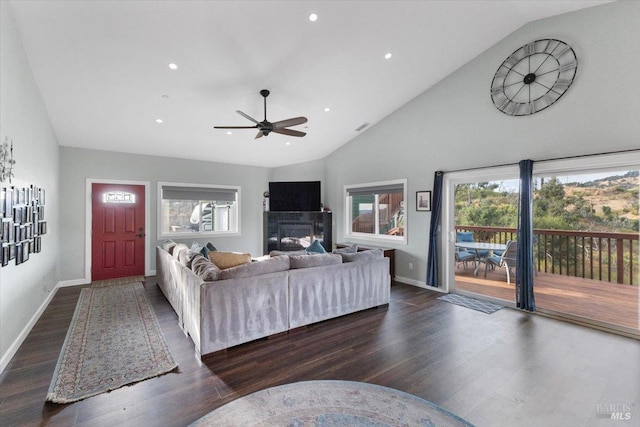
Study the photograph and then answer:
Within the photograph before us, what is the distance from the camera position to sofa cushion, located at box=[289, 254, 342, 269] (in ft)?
11.3

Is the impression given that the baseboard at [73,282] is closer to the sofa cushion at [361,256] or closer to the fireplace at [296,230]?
the fireplace at [296,230]

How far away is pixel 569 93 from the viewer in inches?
140

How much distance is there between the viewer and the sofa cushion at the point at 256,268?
290cm

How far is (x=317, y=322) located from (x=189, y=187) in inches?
188

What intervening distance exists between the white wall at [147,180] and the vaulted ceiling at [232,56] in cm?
38

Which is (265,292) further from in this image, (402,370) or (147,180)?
(147,180)

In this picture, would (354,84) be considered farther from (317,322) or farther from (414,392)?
(414,392)

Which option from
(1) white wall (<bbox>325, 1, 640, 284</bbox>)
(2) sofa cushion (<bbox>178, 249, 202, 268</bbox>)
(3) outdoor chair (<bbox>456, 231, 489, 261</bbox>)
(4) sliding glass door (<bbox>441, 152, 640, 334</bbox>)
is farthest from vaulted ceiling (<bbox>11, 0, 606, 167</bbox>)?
(3) outdoor chair (<bbox>456, 231, 489, 261</bbox>)

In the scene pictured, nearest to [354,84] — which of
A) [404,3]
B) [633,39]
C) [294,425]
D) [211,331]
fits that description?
[404,3]

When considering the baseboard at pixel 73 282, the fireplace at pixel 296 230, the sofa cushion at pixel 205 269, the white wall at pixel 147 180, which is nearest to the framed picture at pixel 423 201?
the fireplace at pixel 296 230

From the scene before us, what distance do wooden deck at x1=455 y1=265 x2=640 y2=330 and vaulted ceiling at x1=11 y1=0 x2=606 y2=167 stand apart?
369 cm

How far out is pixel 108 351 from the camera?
9.13ft

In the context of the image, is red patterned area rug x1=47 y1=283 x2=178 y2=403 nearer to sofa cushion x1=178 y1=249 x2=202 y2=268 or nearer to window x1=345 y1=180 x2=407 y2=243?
sofa cushion x1=178 y1=249 x2=202 y2=268

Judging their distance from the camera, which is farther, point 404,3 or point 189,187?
point 189,187
